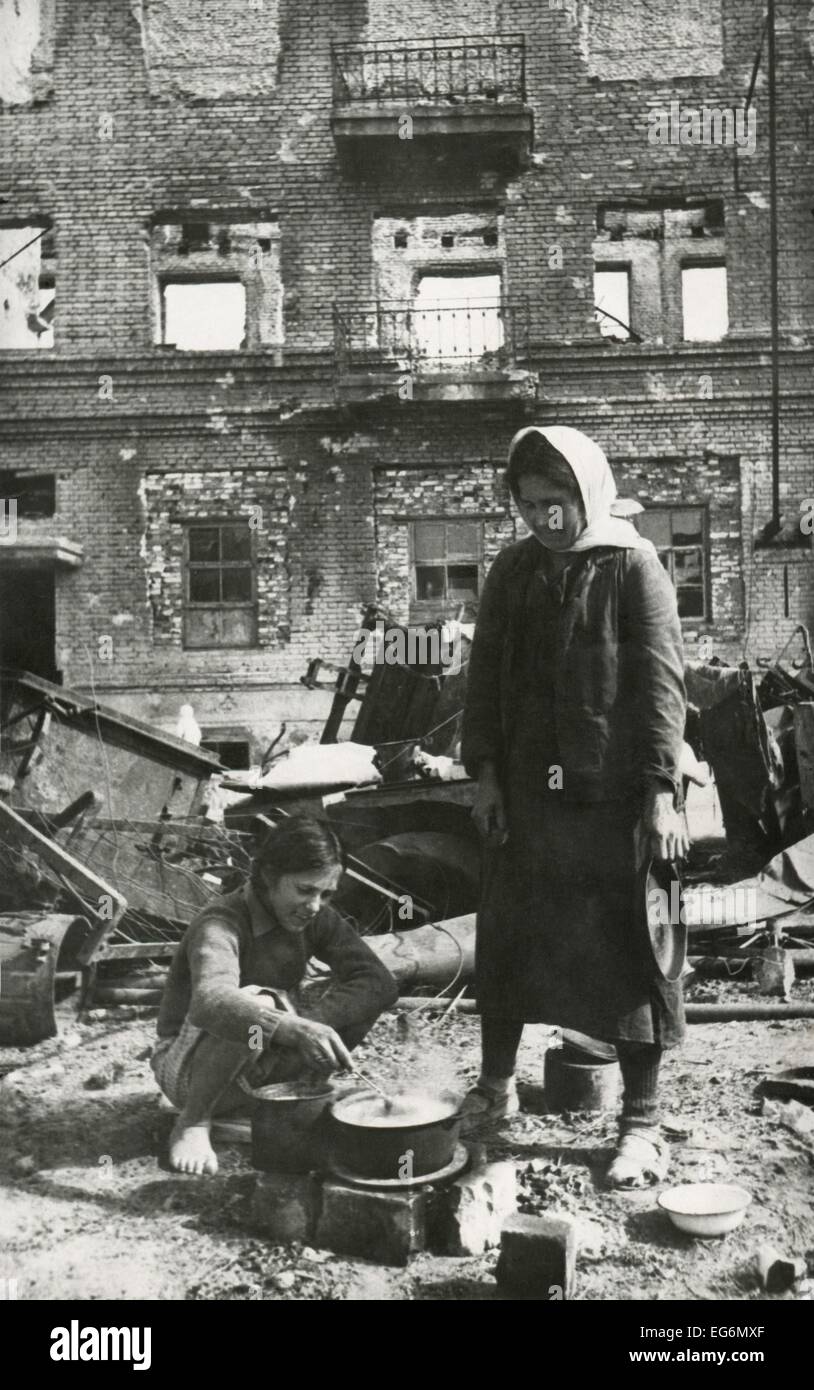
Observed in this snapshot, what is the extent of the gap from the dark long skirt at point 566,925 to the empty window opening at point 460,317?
2.70 meters

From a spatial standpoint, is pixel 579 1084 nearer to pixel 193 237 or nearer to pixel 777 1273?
pixel 777 1273

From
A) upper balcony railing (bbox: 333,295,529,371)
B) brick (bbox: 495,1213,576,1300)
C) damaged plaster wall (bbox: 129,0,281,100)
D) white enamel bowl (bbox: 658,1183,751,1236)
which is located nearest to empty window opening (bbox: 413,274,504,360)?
upper balcony railing (bbox: 333,295,529,371)

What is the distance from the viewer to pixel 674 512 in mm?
5621

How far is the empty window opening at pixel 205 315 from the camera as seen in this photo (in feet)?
17.7

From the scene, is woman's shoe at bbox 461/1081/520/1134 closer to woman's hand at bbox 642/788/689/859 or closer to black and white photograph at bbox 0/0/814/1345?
black and white photograph at bbox 0/0/814/1345

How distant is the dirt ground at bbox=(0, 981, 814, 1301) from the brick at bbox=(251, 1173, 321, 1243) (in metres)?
0.04

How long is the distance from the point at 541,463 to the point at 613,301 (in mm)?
2531

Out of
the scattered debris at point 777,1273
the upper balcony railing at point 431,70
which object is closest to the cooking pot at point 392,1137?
the scattered debris at point 777,1273

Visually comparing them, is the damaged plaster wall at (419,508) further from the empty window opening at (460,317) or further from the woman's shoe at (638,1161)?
the woman's shoe at (638,1161)

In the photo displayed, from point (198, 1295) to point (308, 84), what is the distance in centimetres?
453

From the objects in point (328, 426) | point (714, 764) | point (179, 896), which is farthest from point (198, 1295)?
point (328, 426)

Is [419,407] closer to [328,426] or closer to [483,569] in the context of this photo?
[328,426]

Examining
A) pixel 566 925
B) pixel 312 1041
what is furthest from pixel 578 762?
pixel 312 1041

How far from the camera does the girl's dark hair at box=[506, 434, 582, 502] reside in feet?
9.45
